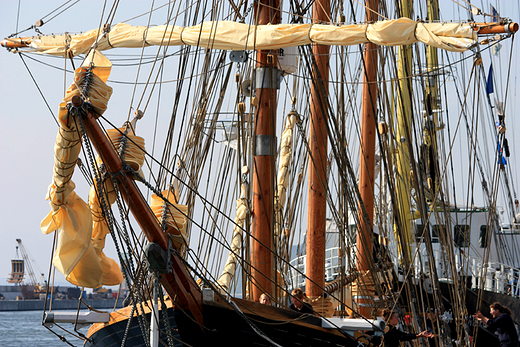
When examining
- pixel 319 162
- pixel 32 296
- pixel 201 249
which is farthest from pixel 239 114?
pixel 32 296

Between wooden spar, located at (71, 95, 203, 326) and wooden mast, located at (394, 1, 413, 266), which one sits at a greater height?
wooden mast, located at (394, 1, 413, 266)

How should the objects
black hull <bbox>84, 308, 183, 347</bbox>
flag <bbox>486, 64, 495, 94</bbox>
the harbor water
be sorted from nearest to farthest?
1. black hull <bbox>84, 308, 183, 347</bbox>
2. flag <bbox>486, 64, 495, 94</bbox>
3. the harbor water

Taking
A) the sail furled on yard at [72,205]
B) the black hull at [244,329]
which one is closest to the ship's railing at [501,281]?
the black hull at [244,329]

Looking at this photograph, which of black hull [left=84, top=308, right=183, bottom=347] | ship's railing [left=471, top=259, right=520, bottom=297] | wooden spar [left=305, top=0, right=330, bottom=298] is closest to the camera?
black hull [left=84, top=308, right=183, bottom=347]

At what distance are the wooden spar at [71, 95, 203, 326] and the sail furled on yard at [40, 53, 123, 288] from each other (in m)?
0.24

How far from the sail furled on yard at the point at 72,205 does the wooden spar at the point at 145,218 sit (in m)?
0.24

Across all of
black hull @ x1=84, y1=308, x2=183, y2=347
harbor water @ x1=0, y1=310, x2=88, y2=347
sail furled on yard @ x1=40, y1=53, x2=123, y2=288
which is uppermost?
sail furled on yard @ x1=40, y1=53, x2=123, y2=288

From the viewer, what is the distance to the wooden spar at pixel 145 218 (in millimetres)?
7285

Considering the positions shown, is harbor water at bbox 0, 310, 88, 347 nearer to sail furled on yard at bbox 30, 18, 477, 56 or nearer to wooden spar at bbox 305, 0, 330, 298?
wooden spar at bbox 305, 0, 330, 298

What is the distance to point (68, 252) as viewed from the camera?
7840mm

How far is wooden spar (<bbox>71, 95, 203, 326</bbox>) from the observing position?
729cm

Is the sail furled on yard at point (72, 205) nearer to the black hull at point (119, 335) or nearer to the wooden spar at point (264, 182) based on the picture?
the black hull at point (119, 335)

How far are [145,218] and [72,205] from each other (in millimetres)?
977

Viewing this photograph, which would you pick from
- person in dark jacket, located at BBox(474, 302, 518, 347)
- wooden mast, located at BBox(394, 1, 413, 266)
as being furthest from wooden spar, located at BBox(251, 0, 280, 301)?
person in dark jacket, located at BBox(474, 302, 518, 347)
